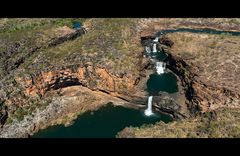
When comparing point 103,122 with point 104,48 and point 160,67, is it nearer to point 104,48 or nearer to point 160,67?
point 160,67

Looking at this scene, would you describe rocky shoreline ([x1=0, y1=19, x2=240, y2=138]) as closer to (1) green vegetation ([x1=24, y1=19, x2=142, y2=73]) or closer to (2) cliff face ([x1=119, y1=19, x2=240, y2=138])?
(2) cliff face ([x1=119, y1=19, x2=240, y2=138])

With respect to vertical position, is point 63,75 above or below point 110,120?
above

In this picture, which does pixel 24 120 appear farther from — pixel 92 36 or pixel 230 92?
pixel 230 92

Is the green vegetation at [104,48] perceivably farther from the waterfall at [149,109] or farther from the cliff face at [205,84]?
the waterfall at [149,109]

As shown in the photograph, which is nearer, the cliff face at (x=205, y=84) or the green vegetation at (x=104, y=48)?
the cliff face at (x=205, y=84)

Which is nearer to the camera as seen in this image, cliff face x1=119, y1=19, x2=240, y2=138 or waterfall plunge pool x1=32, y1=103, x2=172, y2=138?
cliff face x1=119, y1=19, x2=240, y2=138

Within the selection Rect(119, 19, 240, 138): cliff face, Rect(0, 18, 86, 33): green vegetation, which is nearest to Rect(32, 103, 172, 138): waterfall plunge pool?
Rect(119, 19, 240, 138): cliff face

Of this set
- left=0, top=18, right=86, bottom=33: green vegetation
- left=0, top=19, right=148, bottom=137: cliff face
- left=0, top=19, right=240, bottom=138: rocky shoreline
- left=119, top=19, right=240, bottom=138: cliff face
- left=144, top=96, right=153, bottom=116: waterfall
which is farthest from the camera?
left=0, top=18, right=86, bottom=33: green vegetation

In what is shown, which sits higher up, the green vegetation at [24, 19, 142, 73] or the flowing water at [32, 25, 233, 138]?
the green vegetation at [24, 19, 142, 73]

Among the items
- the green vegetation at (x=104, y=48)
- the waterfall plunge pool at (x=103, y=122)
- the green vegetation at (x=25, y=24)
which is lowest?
the waterfall plunge pool at (x=103, y=122)

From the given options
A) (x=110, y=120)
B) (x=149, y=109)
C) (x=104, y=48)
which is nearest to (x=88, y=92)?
(x=110, y=120)

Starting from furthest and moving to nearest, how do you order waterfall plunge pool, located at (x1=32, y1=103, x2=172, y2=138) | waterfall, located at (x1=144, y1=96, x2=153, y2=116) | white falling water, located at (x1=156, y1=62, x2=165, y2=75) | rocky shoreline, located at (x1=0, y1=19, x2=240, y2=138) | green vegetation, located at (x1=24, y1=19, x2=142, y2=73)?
→ white falling water, located at (x1=156, y1=62, x2=165, y2=75), green vegetation, located at (x1=24, y1=19, x2=142, y2=73), waterfall, located at (x1=144, y1=96, x2=153, y2=116), rocky shoreline, located at (x1=0, y1=19, x2=240, y2=138), waterfall plunge pool, located at (x1=32, y1=103, x2=172, y2=138)

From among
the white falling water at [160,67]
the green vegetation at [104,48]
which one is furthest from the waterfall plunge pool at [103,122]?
the white falling water at [160,67]

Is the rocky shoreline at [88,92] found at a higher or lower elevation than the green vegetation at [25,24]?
lower
